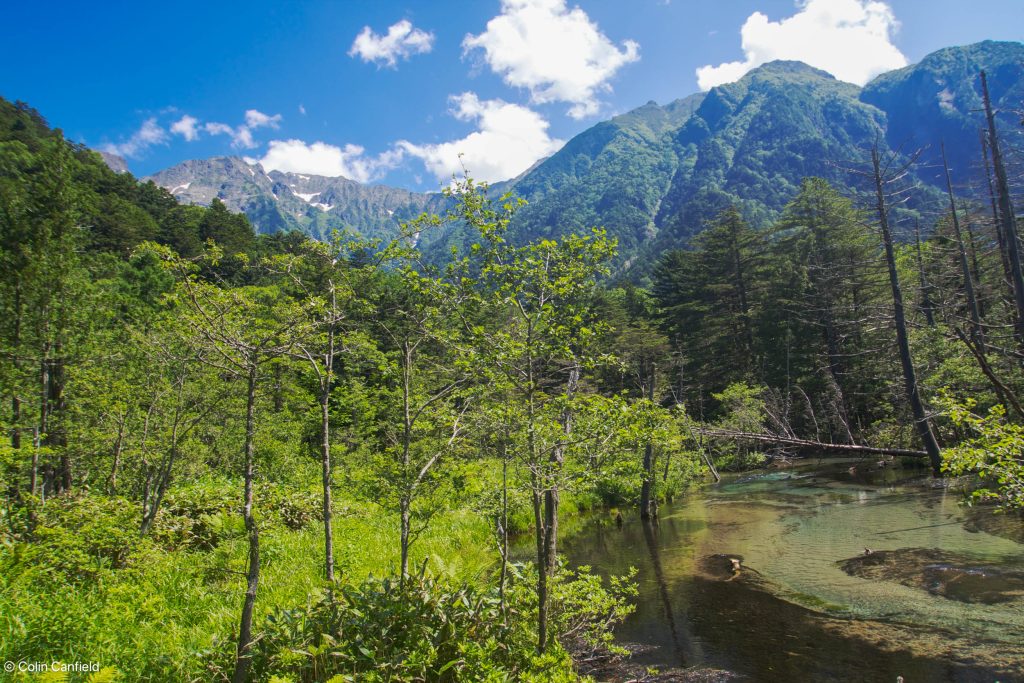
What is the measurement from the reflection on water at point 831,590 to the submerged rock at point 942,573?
1.0 inches

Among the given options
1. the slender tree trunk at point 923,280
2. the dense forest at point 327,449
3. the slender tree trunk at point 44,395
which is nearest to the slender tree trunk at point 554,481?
the dense forest at point 327,449

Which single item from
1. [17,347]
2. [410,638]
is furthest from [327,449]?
[17,347]

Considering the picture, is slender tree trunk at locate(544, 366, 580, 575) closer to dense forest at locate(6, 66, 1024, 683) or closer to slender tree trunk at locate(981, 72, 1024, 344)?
dense forest at locate(6, 66, 1024, 683)

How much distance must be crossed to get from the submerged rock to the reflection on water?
0.09 feet

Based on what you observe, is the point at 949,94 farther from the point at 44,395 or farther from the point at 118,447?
the point at 44,395

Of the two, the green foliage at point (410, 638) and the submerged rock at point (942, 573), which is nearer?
the green foliage at point (410, 638)

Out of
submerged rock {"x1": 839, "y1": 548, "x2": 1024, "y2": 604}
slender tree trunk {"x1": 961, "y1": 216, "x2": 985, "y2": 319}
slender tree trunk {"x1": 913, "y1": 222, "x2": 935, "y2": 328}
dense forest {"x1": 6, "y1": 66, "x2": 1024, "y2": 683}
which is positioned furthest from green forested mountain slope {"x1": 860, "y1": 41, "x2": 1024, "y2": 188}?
dense forest {"x1": 6, "y1": 66, "x2": 1024, "y2": 683}

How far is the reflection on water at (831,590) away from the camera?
6676mm

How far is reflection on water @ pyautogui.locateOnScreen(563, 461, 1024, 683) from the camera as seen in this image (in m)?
6.68

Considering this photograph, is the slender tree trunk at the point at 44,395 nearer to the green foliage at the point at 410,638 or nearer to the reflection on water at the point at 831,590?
the green foliage at the point at 410,638

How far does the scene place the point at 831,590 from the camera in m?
9.09

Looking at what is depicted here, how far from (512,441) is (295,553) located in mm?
7061

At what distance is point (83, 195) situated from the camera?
1049 cm

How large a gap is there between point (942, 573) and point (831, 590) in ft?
6.83
